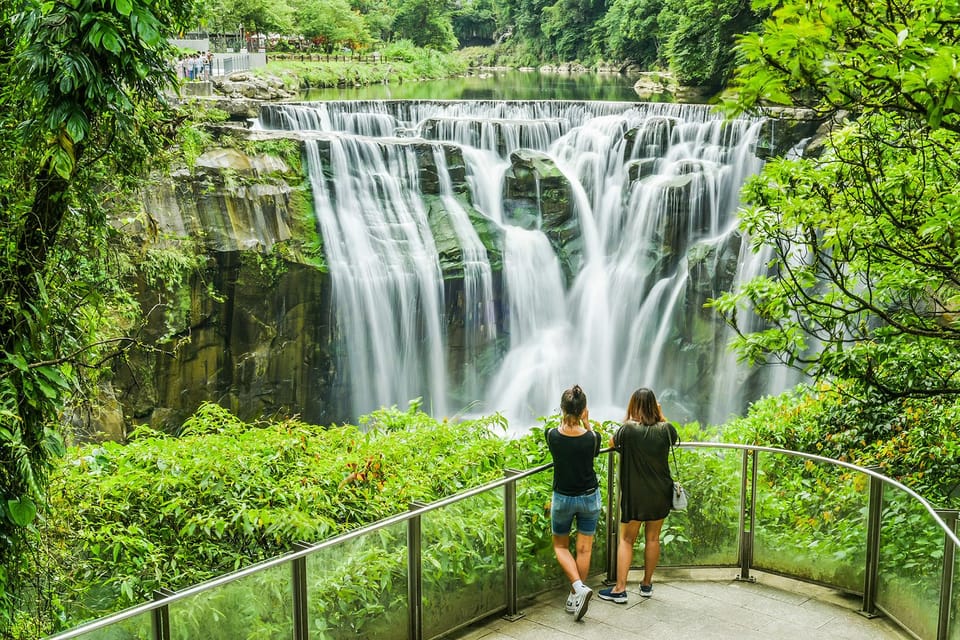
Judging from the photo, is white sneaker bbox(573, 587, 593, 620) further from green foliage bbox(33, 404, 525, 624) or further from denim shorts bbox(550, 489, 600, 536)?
green foliage bbox(33, 404, 525, 624)

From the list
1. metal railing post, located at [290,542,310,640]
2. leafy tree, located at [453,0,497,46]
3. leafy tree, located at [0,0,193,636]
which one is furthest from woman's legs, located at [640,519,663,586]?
leafy tree, located at [453,0,497,46]

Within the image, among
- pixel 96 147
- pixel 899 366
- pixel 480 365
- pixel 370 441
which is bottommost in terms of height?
pixel 480 365

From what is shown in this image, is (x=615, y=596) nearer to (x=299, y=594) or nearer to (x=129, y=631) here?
(x=299, y=594)

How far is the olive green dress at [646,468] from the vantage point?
623 cm

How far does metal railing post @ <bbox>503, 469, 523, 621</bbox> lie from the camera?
6.04 metres

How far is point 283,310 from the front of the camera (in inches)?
771

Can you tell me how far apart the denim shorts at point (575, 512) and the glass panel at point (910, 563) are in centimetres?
183

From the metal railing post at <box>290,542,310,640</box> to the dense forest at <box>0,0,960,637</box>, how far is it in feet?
4.17

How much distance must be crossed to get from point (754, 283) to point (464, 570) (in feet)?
10.4

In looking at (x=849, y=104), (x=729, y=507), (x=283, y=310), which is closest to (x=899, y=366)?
(x=729, y=507)

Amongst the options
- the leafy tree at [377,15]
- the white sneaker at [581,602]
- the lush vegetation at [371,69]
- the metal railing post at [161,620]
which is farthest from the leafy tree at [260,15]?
the metal railing post at [161,620]

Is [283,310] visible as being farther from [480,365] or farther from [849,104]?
[849,104]

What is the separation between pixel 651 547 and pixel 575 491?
730mm

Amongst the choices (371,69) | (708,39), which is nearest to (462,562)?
(708,39)
